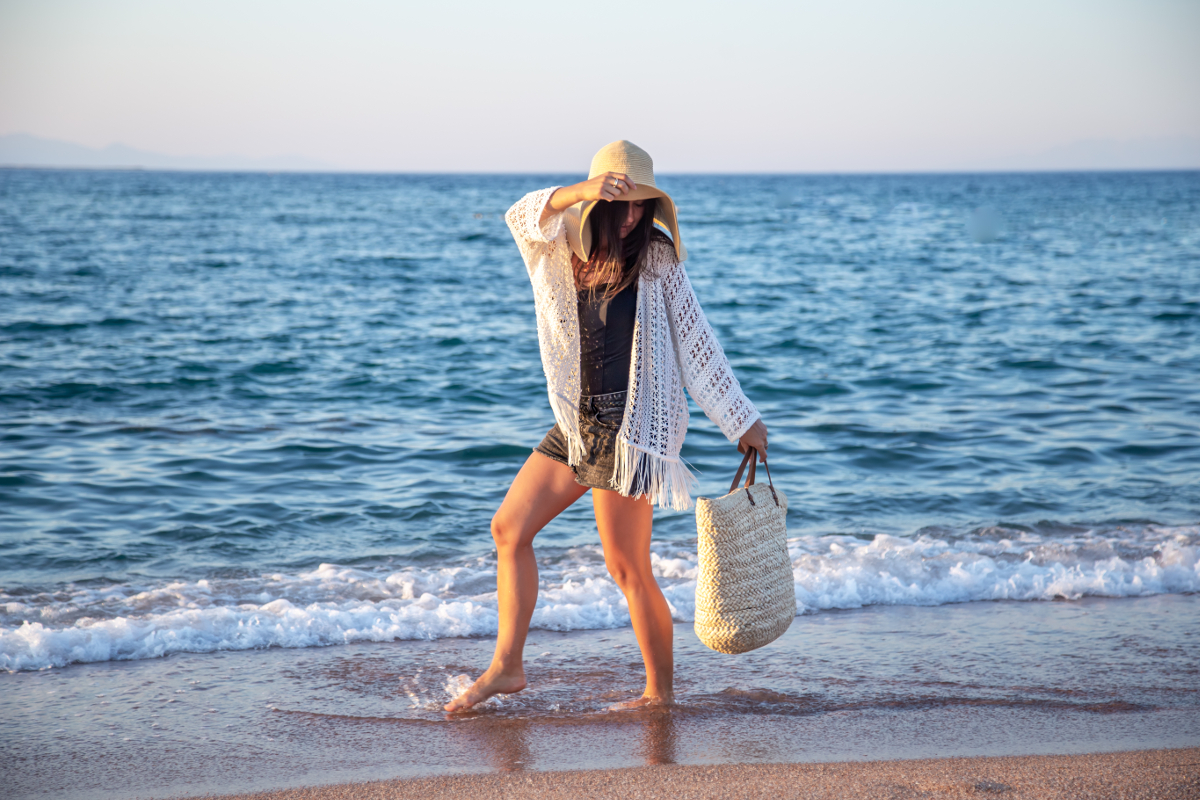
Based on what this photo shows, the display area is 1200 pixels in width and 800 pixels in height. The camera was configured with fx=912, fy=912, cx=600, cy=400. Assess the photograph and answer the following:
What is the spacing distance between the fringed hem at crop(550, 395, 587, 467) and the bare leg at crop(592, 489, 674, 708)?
5.3 inches

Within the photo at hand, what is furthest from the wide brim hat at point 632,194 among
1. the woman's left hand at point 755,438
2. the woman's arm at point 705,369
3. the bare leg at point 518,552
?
the bare leg at point 518,552

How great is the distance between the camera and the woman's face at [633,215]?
292 cm

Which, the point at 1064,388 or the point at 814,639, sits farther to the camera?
the point at 1064,388

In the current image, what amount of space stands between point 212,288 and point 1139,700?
659 inches

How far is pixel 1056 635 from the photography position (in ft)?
13.4

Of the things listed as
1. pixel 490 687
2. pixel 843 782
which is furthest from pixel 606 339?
pixel 843 782

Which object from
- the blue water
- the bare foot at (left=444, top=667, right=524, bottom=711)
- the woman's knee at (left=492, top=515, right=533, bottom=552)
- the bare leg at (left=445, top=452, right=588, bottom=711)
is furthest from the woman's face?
the blue water

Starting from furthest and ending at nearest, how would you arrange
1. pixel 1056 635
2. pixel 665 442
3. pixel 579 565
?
pixel 579 565 < pixel 1056 635 < pixel 665 442

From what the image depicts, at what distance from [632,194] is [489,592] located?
270 centimetres

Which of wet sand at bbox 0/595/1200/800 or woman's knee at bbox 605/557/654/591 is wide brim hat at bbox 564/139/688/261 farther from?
wet sand at bbox 0/595/1200/800

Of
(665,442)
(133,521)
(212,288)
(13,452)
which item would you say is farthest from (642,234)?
(212,288)

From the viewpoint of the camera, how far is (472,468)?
7137 mm

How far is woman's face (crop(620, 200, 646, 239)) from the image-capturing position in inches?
115

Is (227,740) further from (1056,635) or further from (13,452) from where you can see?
(13,452)
